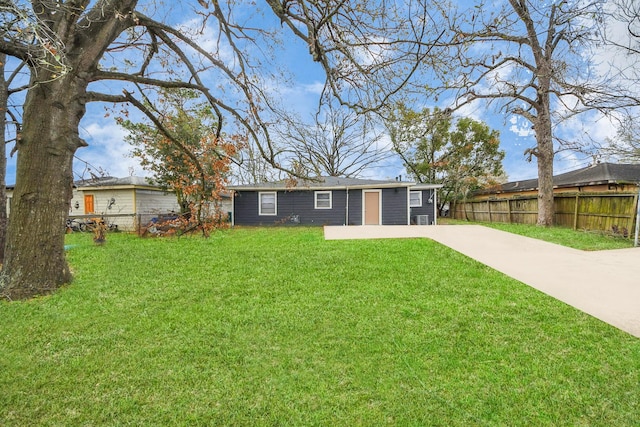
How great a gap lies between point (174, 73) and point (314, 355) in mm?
5694

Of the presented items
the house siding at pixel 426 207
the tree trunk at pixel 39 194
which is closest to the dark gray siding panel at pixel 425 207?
the house siding at pixel 426 207

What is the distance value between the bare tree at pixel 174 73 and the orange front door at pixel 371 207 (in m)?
10.5

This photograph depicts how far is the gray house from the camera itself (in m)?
15.7

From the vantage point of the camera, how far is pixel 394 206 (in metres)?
15.8

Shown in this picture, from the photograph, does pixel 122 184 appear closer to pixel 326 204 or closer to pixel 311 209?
pixel 311 209

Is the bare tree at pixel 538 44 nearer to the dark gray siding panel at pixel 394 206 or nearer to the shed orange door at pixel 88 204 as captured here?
the dark gray siding panel at pixel 394 206

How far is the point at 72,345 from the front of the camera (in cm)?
306

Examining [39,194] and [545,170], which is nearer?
[39,194]

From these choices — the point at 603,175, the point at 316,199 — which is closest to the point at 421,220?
the point at 316,199

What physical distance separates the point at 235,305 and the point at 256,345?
116 centimetres

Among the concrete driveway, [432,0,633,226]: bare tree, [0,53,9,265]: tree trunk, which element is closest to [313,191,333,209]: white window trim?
the concrete driveway

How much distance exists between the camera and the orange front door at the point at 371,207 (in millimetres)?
15836

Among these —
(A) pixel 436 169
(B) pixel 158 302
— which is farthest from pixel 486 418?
(A) pixel 436 169

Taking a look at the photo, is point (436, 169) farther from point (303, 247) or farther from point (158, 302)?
point (158, 302)
